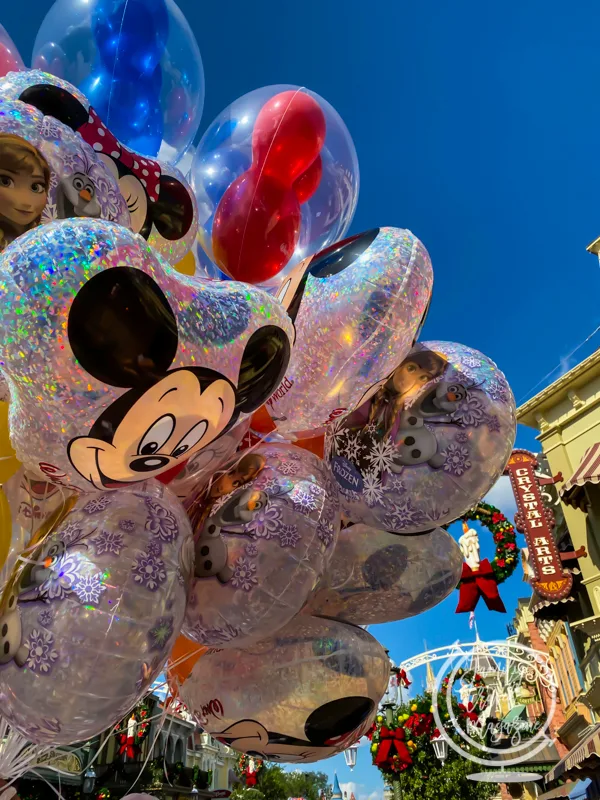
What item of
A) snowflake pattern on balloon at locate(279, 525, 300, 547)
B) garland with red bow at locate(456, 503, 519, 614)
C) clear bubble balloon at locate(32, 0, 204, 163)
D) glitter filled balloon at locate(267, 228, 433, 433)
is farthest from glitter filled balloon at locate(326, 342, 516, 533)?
garland with red bow at locate(456, 503, 519, 614)

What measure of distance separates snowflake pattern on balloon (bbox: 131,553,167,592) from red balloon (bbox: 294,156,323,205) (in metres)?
1.53

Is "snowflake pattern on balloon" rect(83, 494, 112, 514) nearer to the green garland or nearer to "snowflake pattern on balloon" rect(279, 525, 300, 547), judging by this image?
"snowflake pattern on balloon" rect(279, 525, 300, 547)

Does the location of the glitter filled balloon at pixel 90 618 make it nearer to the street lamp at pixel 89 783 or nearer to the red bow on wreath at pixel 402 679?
the red bow on wreath at pixel 402 679

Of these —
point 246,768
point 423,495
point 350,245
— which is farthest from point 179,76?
point 246,768

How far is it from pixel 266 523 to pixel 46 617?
2.18 feet

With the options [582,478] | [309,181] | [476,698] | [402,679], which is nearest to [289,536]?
[309,181]

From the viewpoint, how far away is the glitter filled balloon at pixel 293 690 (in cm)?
195

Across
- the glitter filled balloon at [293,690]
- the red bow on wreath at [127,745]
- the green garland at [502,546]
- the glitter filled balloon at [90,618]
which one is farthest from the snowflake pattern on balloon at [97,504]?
the green garland at [502,546]

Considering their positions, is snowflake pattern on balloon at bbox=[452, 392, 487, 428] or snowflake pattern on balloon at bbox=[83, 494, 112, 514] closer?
snowflake pattern on balloon at bbox=[83, 494, 112, 514]

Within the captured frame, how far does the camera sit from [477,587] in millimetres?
7070

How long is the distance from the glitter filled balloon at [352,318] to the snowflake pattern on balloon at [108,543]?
72 centimetres

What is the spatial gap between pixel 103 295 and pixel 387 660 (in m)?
1.72

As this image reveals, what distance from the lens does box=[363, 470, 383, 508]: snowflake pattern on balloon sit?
210cm

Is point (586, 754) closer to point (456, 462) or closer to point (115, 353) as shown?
point (456, 462)
